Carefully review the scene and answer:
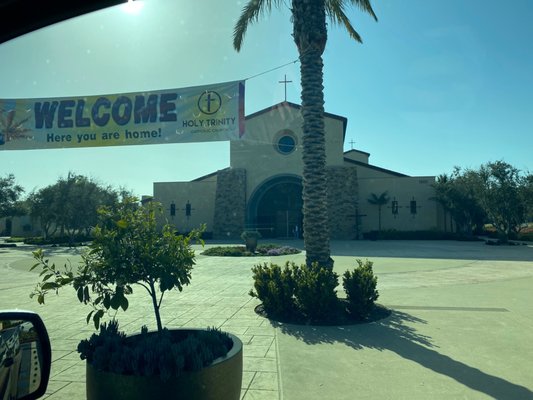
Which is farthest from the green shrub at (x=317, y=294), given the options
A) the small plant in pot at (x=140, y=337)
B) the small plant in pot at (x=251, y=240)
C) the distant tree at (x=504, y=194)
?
the distant tree at (x=504, y=194)

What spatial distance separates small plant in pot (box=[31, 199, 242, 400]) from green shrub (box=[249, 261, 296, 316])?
405 centimetres

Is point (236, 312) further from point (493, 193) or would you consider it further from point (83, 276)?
point (493, 193)

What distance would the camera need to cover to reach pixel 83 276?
12.2 feet

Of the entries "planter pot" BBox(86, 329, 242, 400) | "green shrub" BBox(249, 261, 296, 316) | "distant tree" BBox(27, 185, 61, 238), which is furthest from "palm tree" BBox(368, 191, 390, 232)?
"planter pot" BBox(86, 329, 242, 400)

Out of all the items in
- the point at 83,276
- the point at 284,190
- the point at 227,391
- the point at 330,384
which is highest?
the point at 284,190

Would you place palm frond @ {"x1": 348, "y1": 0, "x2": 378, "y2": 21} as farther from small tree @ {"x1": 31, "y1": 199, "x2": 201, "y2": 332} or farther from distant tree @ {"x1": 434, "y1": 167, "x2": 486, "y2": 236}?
distant tree @ {"x1": 434, "y1": 167, "x2": 486, "y2": 236}

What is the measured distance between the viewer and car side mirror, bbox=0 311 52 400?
1929mm

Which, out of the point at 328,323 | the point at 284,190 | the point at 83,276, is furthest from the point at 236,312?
the point at 284,190

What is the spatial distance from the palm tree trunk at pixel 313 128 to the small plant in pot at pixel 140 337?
16.5 feet

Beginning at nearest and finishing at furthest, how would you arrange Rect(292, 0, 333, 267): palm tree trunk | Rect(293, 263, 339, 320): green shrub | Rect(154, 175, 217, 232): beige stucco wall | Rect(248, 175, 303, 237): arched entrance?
Rect(293, 263, 339, 320): green shrub < Rect(292, 0, 333, 267): palm tree trunk < Rect(248, 175, 303, 237): arched entrance < Rect(154, 175, 217, 232): beige stucco wall

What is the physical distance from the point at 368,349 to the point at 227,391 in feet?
11.4

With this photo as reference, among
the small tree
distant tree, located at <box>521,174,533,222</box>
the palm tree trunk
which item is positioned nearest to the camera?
the small tree

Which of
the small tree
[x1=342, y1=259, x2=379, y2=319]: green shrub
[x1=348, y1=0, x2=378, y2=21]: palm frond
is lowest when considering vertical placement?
[x1=342, y1=259, x2=379, y2=319]: green shrub

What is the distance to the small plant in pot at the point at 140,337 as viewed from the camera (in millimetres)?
3156
